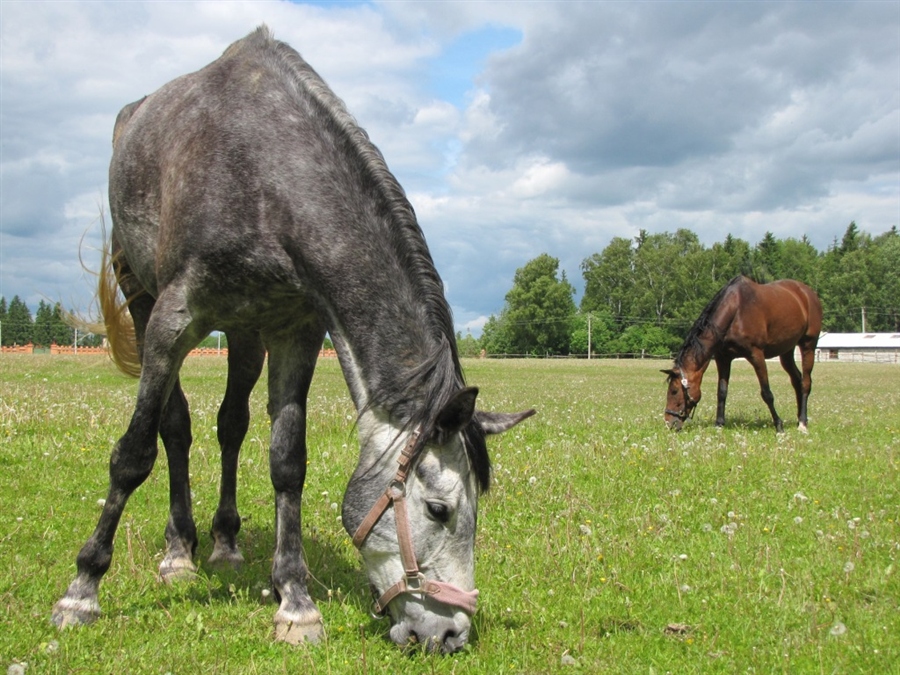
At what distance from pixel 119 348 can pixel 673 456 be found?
6.47m

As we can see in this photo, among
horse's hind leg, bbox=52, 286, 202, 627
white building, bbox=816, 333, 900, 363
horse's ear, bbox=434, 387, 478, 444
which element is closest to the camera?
horse's ear, bbox=434, 387, 478, 444

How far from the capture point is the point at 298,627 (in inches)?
174

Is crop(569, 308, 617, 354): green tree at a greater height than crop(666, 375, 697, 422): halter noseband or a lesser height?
greater

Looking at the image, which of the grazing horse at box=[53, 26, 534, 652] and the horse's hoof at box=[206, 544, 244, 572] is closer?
the grazing horse at box=[53, 26, 534, 652]

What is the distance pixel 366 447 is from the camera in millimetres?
4207

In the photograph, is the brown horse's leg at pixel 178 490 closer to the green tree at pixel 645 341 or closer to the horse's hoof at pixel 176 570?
the horse's hoof at pixel 176 570

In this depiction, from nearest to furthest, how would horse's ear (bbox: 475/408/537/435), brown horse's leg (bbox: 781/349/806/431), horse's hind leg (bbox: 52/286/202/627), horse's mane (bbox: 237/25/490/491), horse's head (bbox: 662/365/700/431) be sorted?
1. horse's mane (bbox: 237/25/490/491)
2. horse's ear (bbox: 475/408/537/435)
3. horse's hind leg (bbox: 52/286/202/627)
4. horse's head (bbox: 662/365/700/431)
5. brown horse's leg (bbox: 781/349/806/431)

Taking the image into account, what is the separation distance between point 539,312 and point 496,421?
337 feet

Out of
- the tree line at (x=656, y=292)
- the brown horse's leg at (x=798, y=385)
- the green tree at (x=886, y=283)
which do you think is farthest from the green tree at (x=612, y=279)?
the brown horse's leg at (x=798, y=385)

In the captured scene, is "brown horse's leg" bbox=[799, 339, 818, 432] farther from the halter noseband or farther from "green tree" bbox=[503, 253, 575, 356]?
"green tree" bbox=[503, 253, 575, 356]

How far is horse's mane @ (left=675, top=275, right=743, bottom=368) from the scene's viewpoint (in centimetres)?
1536

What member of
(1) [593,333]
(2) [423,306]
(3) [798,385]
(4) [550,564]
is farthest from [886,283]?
(2) [423,306]

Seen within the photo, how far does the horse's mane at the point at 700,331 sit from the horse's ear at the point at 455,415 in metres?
12.3

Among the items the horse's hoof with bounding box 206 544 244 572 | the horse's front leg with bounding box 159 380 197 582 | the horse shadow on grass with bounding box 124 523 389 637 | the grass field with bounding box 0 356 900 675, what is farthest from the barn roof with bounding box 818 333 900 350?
the horse's front leg with bounding box 159 380 197 582
